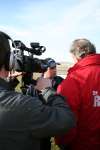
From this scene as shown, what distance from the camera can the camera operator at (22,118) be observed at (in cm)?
286

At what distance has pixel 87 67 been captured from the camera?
4.18 meters

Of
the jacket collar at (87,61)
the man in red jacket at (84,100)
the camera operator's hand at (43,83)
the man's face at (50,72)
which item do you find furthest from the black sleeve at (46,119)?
the jacket collar at (87,61)

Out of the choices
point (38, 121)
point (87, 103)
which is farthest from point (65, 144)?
point (38, 121)

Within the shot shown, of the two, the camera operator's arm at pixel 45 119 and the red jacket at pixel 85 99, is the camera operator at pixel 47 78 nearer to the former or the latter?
the red jacket at pixel 85 99

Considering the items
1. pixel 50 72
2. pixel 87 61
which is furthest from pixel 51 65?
pixel 87 61

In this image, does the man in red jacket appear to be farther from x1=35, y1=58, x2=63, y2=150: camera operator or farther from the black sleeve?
the black sleeve

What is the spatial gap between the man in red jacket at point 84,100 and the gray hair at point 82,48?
57 mm

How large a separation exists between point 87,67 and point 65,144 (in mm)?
806

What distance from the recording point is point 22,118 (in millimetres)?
2859

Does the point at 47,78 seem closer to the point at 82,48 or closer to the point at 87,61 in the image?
the point at 87,61

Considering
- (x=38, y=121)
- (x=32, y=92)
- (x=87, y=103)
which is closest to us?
(x=38, y=121)

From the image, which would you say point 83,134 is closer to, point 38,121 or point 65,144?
point 65,144

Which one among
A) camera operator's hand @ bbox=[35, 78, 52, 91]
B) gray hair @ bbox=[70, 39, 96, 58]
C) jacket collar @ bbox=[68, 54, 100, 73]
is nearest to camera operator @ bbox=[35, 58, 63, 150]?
camera operator's hand @ bbox=[35, 78, 52, 91]

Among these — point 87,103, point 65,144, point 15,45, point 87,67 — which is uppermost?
point 15,45
